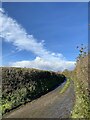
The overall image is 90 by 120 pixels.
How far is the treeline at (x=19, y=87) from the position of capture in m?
32.7

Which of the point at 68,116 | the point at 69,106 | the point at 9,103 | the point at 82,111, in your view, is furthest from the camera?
the point at 9,103

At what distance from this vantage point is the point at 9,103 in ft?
104

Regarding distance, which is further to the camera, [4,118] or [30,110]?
[30,110]

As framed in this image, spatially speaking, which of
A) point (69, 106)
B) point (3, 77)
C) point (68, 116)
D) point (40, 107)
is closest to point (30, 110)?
point (40, 107)

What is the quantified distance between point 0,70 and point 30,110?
17227mm

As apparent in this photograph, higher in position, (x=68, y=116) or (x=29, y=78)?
(x=29, y=78)

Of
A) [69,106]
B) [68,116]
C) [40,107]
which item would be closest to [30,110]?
[40,107]

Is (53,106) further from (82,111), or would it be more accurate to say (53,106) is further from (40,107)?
(82,111)

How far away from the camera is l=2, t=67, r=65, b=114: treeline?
107 ft

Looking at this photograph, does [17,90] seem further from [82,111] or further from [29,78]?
[82,111]

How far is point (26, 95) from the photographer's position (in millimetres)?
34750

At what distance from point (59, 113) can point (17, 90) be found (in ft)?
43.4

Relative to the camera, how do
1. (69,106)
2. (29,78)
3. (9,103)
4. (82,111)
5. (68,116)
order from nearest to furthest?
1. (82,111)
2. (68,116)
3. (69,106)
4. (9,103)
5. (29,78)

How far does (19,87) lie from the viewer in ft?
127
